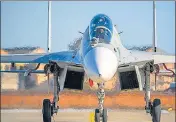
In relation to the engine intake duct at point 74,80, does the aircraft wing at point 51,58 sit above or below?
above

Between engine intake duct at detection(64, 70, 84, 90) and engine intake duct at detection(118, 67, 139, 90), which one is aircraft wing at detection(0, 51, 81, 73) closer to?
engine intake duct at detection(64, 70, 84, 90)

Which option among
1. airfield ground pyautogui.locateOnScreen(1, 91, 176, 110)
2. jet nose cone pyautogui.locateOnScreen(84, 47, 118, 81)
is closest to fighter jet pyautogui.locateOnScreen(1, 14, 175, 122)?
jet nose cone pyautogui.locateOnScreen(84, 47, 118, 81)

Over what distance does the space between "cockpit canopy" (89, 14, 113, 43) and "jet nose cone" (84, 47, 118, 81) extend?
2.17ft

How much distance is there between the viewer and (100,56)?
9953 mm

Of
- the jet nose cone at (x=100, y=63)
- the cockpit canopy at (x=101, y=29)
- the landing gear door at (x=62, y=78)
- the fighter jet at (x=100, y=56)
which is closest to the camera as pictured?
the jet nose cone at (x=100, y=63)

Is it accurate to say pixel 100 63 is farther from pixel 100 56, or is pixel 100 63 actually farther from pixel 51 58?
pixel 51 58

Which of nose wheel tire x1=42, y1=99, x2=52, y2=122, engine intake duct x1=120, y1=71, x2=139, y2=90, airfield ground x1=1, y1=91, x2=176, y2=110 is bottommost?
airfield ground x1=1, y1=91, x2=176, y2=110

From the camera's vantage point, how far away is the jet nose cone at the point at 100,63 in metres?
9.70

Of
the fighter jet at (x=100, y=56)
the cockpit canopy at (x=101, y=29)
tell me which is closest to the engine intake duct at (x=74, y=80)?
the fighter jet at (x=100, y=56)

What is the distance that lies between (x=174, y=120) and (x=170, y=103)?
8.67 meters

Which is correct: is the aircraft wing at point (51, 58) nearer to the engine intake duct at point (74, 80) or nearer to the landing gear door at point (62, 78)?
the landing gear door at point (62, 78)

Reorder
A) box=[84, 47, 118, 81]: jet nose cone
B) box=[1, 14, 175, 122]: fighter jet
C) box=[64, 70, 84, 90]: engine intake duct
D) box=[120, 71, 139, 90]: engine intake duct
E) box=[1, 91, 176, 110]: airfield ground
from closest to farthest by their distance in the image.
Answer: box=[84, 47, 118, 81]: jet nose cone → box=[1, 14, 175, 122]: fighter jet → box=[64, 70, 84, 90]: engine intake duct → box=[120, 71, 139, 90]: engine intake duct → box=[1, 91, 176, 110]: airfield ground

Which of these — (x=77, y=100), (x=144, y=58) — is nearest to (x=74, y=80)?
(x=144, y=58)

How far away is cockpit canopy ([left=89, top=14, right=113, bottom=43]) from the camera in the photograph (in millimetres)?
11101
